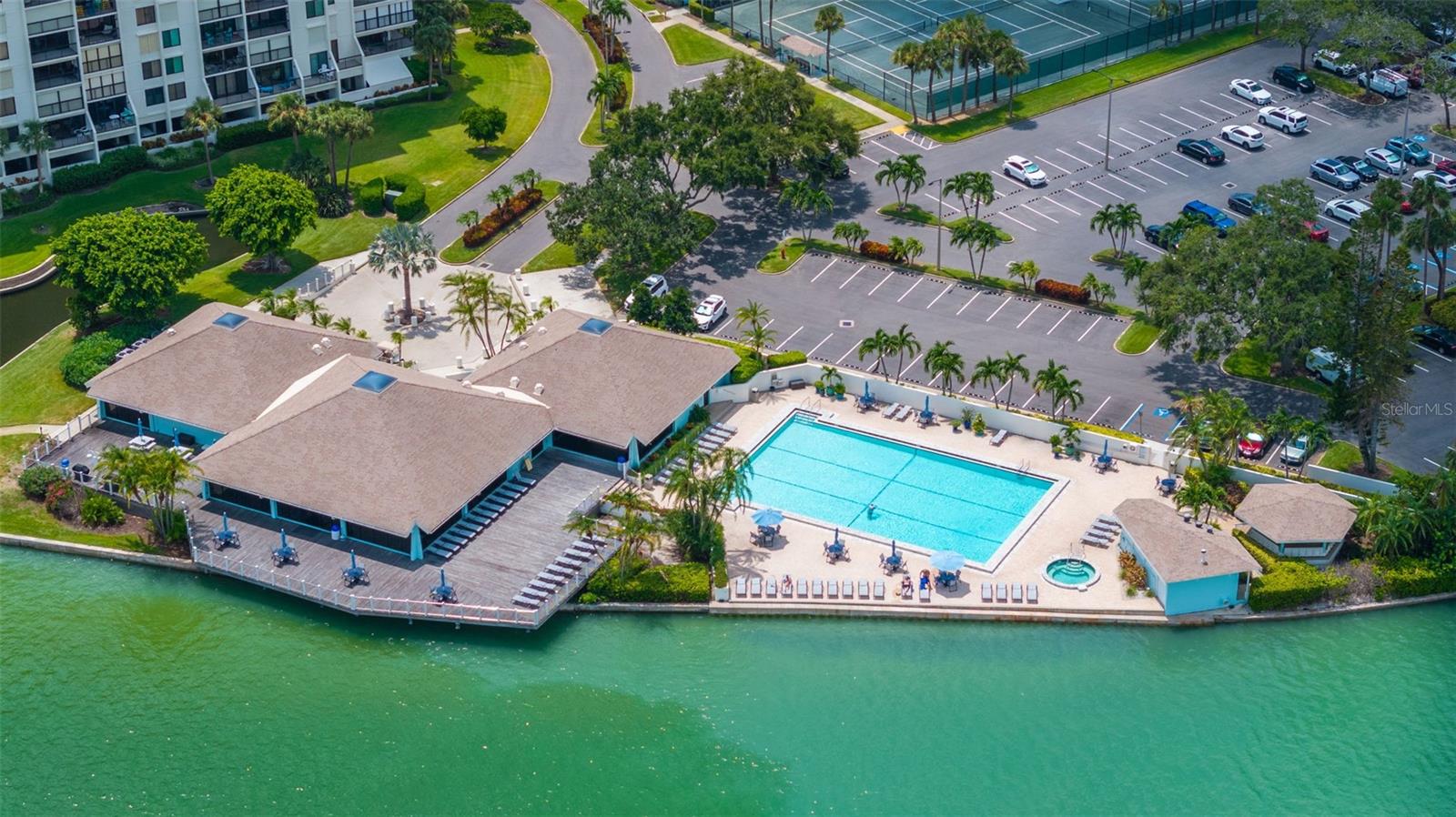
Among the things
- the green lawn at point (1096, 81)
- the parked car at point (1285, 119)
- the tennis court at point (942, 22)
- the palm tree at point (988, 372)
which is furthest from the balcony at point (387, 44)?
the parked car at point (1285, 119)

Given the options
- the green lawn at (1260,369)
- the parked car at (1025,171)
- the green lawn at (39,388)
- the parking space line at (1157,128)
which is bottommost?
the green lawn at (1260,369)

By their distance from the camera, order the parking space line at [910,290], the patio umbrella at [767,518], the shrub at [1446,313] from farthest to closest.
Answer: the parking space line at [910,290], the shrub at [1446,313], the patio umbrella at [767,518]

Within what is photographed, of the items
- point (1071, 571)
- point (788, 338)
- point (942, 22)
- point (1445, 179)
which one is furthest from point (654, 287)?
point (1445, 179)

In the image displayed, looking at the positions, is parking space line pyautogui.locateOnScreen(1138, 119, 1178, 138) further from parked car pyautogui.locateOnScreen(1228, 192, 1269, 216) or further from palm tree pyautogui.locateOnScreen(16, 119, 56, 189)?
palm tree pyautogui.locateOnScreen(16, 119, 56, 189)

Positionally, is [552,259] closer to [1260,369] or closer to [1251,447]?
[1260,369]

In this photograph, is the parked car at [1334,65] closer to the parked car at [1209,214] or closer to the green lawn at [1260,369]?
the parked car at [1209,214]

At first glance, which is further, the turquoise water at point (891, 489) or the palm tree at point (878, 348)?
the palm tree at point (878, 348)

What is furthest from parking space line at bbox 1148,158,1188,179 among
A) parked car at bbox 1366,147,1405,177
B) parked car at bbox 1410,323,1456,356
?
parked car at bbox 1410,323,1456,356

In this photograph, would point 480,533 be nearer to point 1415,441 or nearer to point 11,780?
point 11,780
